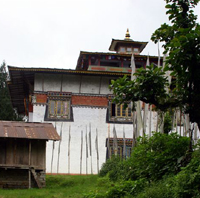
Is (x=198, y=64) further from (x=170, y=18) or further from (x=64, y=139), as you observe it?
(x=64, y=139)

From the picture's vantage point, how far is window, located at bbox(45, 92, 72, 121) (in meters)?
24.7

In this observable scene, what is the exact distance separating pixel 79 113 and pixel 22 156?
307 inches

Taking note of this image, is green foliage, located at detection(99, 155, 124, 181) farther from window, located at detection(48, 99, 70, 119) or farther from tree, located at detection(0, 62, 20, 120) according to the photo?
tree, located at detection(0, 62, 20, 120)

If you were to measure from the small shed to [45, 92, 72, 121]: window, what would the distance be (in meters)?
6.43

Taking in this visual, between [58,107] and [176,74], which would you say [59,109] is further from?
[176,74]

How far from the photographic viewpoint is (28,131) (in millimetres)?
18047

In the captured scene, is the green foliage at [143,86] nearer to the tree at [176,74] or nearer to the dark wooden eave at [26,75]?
the tree at [176,74]

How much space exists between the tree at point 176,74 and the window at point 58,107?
49.4ft

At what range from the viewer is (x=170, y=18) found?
10.1m

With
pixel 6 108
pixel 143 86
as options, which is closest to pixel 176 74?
pixel 143 86

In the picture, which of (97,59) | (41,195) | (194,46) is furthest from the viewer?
(97,59)

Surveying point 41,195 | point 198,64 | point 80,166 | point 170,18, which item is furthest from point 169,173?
point 80,166

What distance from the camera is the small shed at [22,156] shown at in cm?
1744

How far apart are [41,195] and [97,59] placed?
13928 millimetres
